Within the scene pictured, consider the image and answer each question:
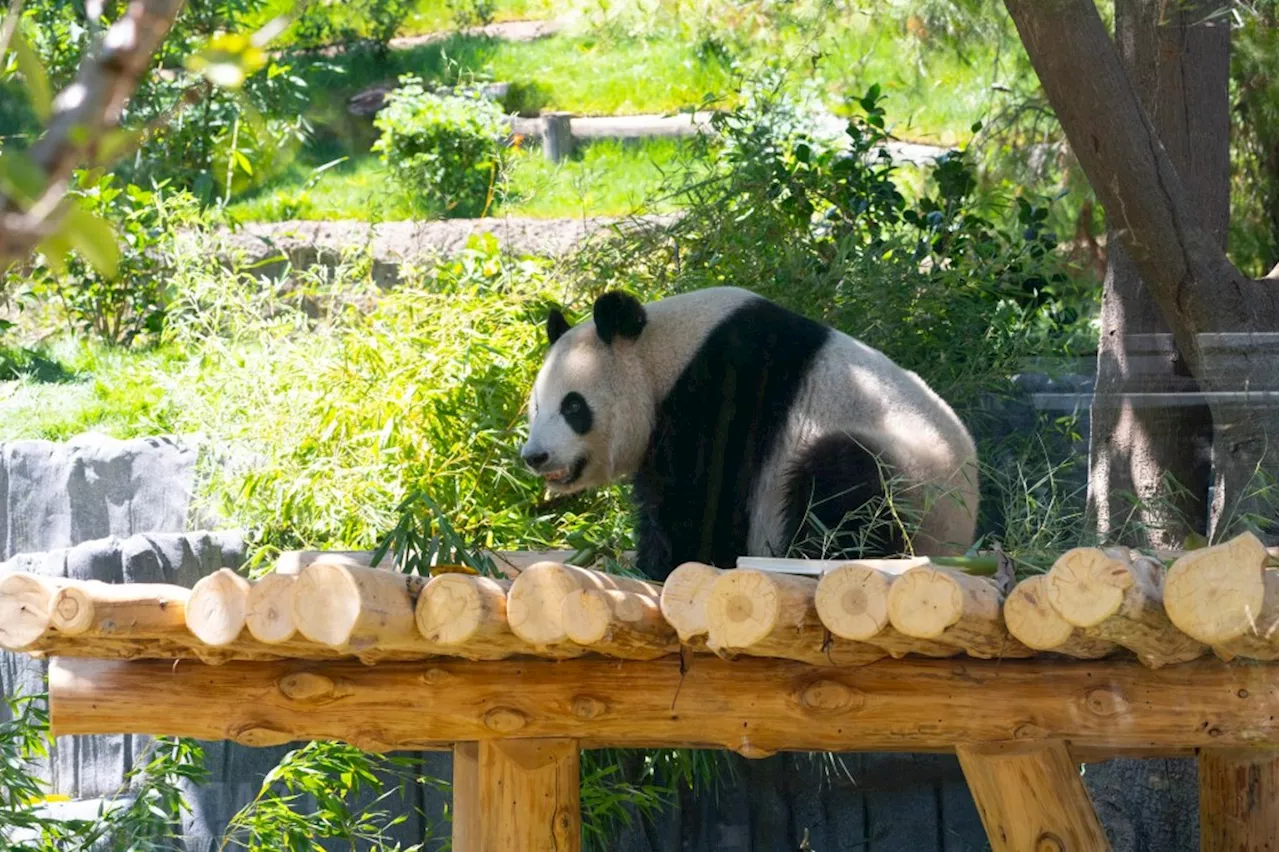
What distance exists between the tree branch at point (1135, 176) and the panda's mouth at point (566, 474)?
1.62 meters

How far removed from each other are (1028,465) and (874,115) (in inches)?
76.8

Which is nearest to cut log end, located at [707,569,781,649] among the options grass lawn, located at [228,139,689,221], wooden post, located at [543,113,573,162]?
grass lawn, located at [228,139,689,221]

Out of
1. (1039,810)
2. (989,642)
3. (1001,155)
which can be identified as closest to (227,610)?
(989,642)

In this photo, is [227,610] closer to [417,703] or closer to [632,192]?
[417,703]

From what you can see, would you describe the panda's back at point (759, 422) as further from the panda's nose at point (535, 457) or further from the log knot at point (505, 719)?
the log knot at point (505, 719)

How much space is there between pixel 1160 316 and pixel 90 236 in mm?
3938

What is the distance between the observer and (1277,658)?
2727 millimetres

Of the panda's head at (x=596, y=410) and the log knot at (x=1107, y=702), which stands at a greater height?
the panda's head at (x=596, y=410)

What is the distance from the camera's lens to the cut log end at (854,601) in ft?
8.22

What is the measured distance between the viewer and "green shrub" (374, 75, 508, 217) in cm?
764

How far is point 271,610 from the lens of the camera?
106 inches

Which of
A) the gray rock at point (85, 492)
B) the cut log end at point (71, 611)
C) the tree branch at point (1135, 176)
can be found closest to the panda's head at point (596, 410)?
the tree branch at point (1135, 176)

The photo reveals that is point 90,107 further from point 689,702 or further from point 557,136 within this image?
point 557,136

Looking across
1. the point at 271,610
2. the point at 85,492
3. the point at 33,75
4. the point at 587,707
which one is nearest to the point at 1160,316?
the point at 587,707
